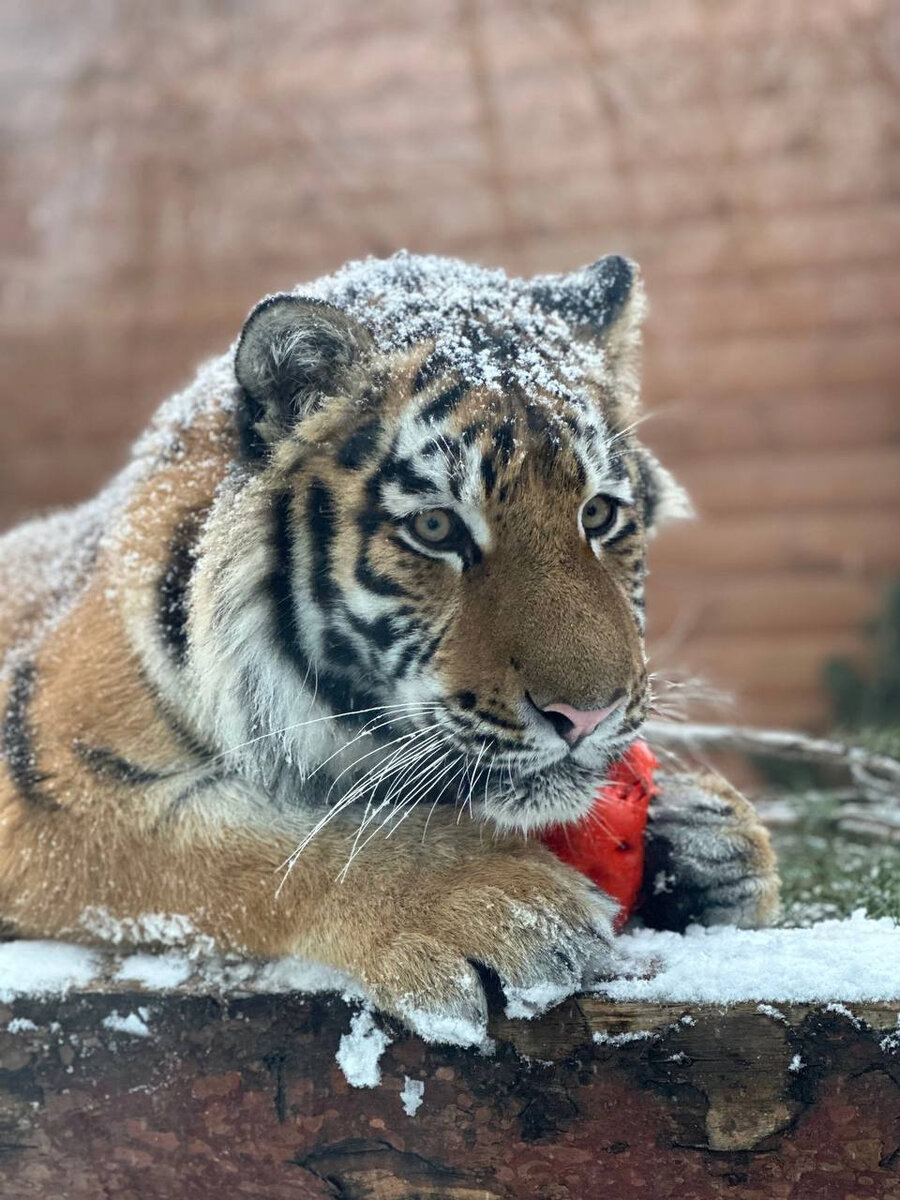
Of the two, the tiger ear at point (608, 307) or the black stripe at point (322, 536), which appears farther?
the tiger ear at point (608, 307)

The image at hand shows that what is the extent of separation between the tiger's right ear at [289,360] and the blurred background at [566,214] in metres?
2.01

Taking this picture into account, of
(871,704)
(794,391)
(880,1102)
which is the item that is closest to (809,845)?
(880,1102)

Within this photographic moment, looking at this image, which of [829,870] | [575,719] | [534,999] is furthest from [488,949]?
[829,870]

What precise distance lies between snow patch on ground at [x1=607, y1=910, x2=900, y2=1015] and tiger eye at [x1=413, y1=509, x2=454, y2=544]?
0.34m

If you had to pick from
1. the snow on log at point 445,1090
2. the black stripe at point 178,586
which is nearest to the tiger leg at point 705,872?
the snow on log at point 445,1090

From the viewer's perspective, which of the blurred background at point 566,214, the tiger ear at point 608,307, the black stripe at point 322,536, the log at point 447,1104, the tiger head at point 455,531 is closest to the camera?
the log at point 447,1104

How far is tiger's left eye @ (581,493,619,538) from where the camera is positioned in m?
0.93

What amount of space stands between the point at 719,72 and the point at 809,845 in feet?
6.92

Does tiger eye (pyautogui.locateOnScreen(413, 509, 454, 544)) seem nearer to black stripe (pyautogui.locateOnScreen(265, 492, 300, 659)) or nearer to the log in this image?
black stripe (pyautogui.locateOnScreen(265, 492, 300, 659))

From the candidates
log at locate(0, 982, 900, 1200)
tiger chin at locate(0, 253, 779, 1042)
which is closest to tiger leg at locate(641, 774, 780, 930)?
tiger chin at locate(0, 253, 779, 1042)

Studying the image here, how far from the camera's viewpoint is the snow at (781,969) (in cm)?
76

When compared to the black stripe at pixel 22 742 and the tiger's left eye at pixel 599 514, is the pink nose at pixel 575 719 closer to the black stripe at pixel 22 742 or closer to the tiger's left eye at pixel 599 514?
the tiger's left eye at pixel 599 514

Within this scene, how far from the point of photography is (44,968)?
0.90 meters

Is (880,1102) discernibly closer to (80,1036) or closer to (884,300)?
(80,1036)
